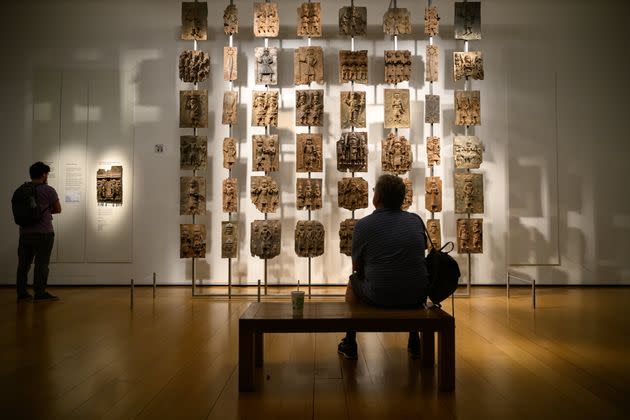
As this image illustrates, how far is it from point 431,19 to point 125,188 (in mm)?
5625

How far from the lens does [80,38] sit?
8.88 metres

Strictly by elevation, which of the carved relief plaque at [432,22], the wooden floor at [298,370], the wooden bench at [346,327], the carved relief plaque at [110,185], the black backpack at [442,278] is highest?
the carved relief plaque at [432,22]

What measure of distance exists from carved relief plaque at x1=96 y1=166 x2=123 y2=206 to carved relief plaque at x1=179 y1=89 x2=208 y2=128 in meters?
1.79

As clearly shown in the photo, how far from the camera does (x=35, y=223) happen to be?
703 cm

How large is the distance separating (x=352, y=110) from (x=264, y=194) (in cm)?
179

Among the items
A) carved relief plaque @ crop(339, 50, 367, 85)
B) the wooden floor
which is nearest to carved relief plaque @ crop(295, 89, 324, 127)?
carved relief plaque @ crop(339, 50, 367, 85)

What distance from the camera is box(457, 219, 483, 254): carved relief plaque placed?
766cm

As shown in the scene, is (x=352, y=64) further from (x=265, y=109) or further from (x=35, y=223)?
(x=35, y=223)

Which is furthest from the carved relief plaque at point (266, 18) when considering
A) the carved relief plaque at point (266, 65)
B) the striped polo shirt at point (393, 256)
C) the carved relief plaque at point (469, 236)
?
the striped polo shirt at point (393, 256)

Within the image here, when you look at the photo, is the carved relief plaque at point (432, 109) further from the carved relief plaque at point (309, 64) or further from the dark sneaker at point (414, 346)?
the dark sneaker at point (414, 346)

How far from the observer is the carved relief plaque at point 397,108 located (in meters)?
7.77

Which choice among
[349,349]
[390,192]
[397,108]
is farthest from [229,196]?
[390,192]

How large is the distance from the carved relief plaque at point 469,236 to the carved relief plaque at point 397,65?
235 cm

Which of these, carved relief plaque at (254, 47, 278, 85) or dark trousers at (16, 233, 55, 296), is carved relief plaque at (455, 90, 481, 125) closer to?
carved relief plaque at (254, 47, 278, 85)
